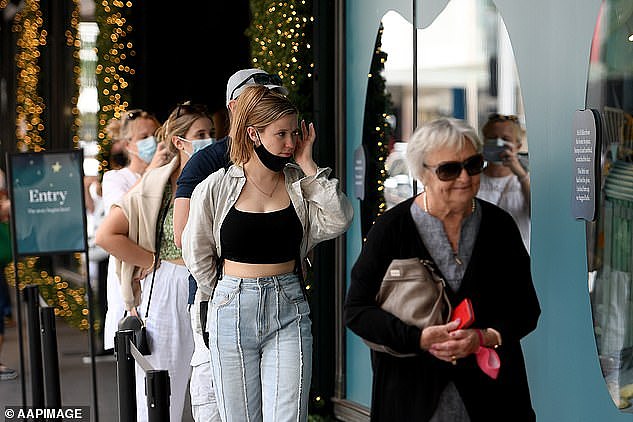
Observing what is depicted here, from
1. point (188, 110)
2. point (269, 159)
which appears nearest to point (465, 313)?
point (269, 159)

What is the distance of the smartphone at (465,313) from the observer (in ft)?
10.5

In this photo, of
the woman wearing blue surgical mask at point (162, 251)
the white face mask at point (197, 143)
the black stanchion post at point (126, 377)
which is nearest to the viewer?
the black stanchion post at point (126, 377)

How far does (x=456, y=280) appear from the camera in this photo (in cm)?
328

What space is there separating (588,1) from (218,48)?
266 inches

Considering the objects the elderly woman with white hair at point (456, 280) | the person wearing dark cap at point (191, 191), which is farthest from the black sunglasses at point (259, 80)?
the elderly woman with white hair at point (456, 280)

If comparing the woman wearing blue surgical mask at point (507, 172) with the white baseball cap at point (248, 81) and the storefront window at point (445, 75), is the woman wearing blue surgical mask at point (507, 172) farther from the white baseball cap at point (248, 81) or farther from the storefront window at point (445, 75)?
the white baseball cap at point (248, 81)

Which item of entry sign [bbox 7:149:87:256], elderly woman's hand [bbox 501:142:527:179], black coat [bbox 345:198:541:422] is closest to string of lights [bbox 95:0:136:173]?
entry sign [bbox 7:149:87:256]

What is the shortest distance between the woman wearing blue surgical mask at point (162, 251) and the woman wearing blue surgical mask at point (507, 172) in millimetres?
1414

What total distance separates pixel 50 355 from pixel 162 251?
0.90m

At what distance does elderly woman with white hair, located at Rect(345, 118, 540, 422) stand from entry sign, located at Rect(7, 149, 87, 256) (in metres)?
3.65

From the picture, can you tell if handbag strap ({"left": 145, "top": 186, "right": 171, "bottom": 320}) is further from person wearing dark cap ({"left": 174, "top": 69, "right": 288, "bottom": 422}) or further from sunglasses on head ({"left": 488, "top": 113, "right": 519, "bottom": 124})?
sunglasses on head ({"left": 488, "top": 113, "right": 519, "bottom": 124})

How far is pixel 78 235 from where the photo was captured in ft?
22.2

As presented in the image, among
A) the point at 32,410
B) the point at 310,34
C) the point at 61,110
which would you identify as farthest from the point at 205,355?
the point at 61,110

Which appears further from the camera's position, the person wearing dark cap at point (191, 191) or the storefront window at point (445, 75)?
the storefront window at point (445, 75)
